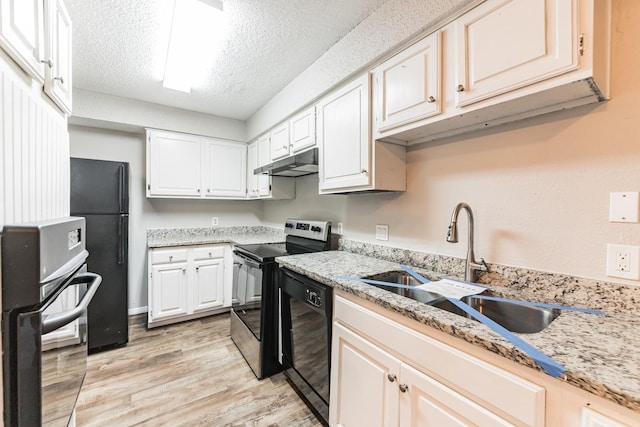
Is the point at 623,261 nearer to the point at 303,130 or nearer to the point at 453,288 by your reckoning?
the point at 453,288

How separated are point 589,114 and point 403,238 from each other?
1052 mm

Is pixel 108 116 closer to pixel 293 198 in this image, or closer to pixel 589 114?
pixel 293 198

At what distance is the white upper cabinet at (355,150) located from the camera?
1628 millimetres

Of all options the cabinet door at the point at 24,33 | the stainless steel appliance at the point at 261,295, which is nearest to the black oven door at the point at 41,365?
the cabinet door at the point at 24,33

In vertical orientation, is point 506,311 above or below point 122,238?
below

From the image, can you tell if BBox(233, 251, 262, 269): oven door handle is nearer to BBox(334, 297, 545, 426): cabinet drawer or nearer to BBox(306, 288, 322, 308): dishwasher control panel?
BBox(306, 288, 322, 308): dishwasher control panel

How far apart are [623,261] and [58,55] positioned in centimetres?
242

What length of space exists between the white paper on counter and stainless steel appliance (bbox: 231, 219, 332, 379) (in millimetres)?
1089

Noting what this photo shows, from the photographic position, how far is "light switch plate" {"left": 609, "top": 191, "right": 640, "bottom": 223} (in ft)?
3.06

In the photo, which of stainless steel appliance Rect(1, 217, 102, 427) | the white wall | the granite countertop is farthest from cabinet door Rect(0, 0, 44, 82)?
the white wall

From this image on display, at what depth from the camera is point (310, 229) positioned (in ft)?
8.16

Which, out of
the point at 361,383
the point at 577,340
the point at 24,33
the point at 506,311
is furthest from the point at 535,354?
the point at 24,33

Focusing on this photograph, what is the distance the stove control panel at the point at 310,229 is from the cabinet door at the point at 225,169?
1.11 meters

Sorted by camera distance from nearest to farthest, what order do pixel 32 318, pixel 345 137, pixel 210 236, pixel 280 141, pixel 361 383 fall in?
pixel 32 318, pixel 361 383, pixel 345 137, pixel 280 141, pixel 210 236
